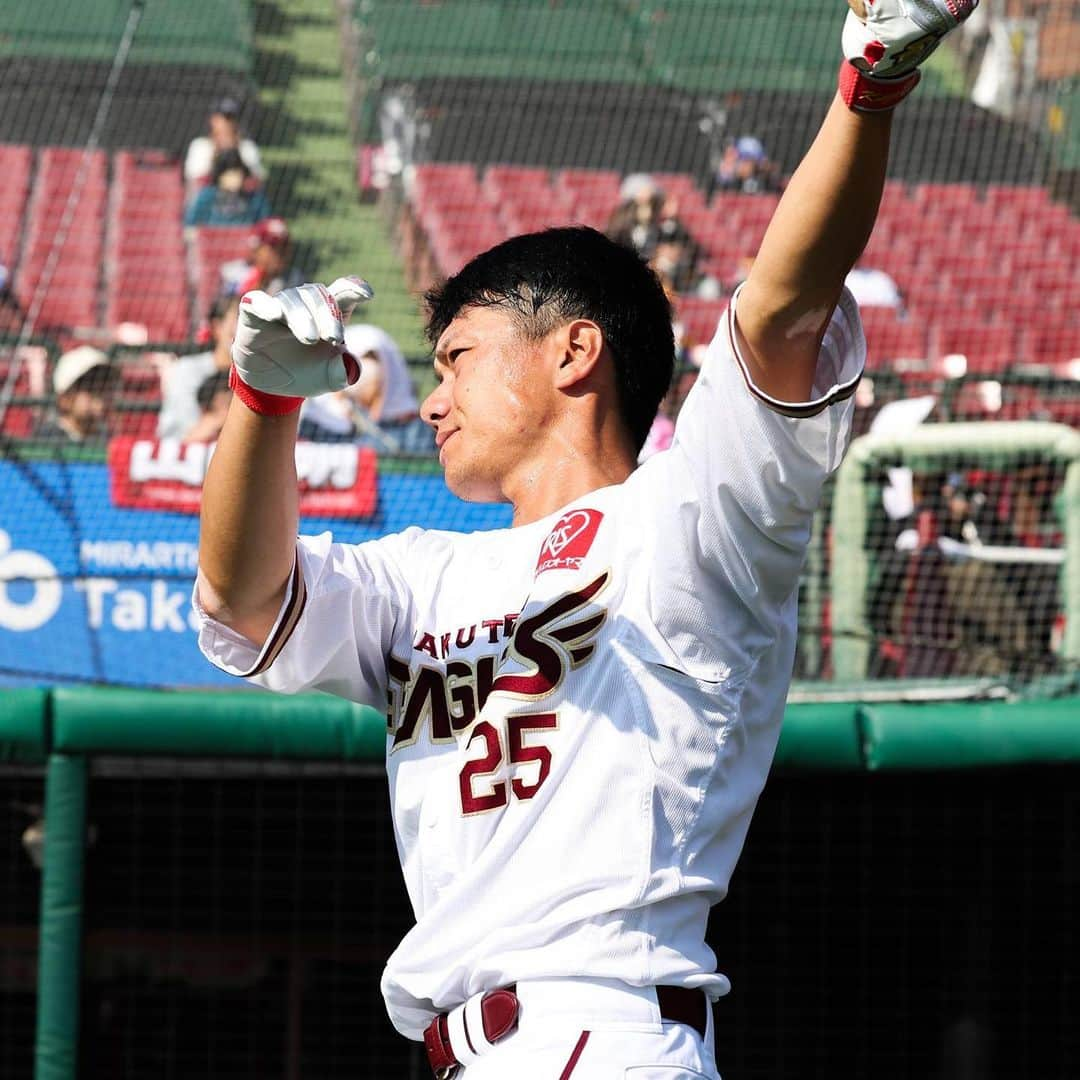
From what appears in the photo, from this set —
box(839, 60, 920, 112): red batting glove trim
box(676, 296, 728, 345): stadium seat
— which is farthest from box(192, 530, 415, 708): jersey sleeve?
box(676, 296, 728, 345): stadium seat

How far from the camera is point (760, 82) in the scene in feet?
27.4

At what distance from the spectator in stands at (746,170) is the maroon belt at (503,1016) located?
22.1 ft

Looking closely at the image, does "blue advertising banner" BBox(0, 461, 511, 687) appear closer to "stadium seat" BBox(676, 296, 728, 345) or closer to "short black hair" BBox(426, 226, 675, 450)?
"stadium seat" BBox(676, 296, 728, 345)

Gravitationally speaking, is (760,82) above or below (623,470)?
Answer: above

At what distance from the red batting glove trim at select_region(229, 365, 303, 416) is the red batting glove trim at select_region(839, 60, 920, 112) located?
547 millimetres

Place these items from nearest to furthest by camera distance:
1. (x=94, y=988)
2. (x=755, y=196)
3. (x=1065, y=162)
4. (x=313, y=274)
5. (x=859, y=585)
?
(x=94, y=988) → (x=859, y=585) → (x=313, y=274) → (x=755, y=196) → (x=1065, y=162)

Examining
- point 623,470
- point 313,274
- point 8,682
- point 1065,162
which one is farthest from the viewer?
point 1065,162

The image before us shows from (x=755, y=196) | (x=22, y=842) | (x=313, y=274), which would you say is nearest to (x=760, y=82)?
(x=755, y=196)

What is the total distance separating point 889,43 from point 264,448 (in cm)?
65

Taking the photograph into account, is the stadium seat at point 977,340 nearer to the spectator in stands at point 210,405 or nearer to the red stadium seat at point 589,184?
the red stadium seat at point 589,184

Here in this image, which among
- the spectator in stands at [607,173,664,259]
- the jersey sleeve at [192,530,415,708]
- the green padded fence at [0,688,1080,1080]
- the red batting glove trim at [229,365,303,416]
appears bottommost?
the green padded fence at [0,688,1080,1080]

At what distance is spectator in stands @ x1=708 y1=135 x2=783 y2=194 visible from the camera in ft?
25.8

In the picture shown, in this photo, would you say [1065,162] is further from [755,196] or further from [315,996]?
[315,996]

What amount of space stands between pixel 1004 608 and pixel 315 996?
2176 millimetres
